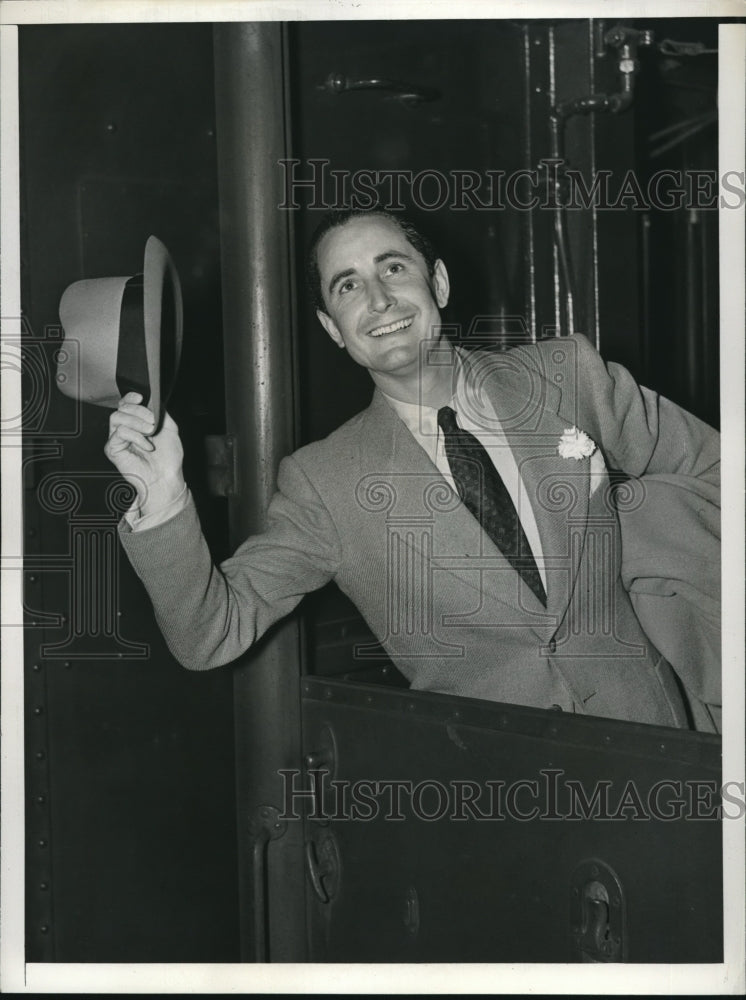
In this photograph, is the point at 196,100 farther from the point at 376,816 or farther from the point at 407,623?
the point at 376,816

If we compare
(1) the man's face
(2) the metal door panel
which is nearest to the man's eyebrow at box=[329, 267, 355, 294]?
(1) the man's face

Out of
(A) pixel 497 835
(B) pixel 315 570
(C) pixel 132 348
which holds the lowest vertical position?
(A) pixel 497 835

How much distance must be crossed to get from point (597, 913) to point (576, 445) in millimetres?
661

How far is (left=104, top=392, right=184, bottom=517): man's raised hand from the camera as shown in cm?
152

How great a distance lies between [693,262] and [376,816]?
5.97 feet

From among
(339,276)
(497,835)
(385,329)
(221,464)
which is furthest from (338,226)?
(497,835)

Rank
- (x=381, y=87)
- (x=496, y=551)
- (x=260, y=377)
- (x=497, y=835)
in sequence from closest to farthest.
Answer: (x=497, y=835)
(x=496, y=551)
(x=260, y=377)
(x=381, y=87)

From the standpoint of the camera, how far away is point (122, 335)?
159cm

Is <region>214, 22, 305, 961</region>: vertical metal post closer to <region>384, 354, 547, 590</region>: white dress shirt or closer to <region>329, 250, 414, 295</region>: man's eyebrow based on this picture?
<region>329, 250, 414, 295</region>: man's eyebrow

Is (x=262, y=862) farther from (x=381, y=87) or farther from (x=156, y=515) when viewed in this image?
(x=381, y=87)

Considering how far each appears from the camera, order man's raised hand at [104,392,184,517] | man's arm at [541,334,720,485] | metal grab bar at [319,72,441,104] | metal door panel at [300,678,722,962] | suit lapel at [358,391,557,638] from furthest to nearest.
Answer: metal grab bar at [319,72,441,104], man's arm at [541,334,720,485], suit lapel at [358,391,557,638], man's raised hand at [104,392,184,517], metal door panel at [300,678,722,962]

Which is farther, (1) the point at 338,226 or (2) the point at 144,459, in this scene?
(1) the point at 338,226

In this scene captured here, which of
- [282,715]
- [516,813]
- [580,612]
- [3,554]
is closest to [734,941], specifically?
[516,813]

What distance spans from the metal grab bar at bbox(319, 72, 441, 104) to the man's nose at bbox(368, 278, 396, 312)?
0.44m
